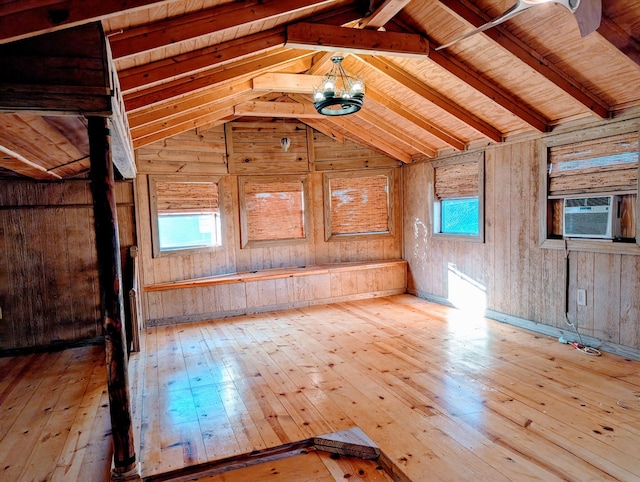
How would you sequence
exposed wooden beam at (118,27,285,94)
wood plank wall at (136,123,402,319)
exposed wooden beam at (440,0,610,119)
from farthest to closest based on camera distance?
wood plank wall at (136,123,402,319), exposed wooden beam at (440,0,610,119), exposed wooden beam at (118,27,285,94)

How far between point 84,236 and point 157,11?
3284mm

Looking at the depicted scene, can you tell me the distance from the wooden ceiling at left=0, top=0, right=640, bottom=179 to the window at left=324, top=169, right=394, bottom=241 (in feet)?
5.29

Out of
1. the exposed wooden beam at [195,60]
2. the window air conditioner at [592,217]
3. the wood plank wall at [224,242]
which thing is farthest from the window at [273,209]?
the window air conditioner at [592,217]

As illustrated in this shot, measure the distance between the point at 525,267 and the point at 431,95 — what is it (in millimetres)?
2331

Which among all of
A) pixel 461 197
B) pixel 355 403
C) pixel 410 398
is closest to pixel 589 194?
pixel 461 197

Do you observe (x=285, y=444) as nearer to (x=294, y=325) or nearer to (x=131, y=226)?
(x=294, y=325)

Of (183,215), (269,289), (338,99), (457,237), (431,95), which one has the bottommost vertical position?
(269,289)

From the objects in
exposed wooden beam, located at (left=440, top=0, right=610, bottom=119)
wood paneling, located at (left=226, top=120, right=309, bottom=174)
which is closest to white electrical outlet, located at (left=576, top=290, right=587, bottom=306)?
exposed wooden beam, located at (left=440, top=0, right=610, bottom=119)

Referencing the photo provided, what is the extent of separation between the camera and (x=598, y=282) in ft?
12.7

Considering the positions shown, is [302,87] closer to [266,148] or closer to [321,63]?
[321,63]

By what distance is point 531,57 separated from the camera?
3.41m

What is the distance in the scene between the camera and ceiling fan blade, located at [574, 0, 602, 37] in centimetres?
172

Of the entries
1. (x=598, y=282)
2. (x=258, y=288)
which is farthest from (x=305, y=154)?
(x=598, y=282)

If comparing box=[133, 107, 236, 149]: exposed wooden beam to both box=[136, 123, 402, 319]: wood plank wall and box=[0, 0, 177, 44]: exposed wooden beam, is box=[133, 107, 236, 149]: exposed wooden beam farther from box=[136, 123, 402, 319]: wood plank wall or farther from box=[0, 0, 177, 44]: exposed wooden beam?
box=[0, 0, 177, 44]: exposed wooden beam
